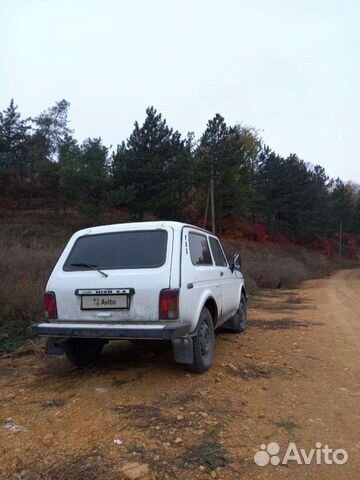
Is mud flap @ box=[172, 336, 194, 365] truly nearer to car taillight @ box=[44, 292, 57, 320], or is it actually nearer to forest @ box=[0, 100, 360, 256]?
car taillight @ box=[44, 292, 57, 320]

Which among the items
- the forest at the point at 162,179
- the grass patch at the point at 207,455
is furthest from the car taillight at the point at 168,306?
the forest at the point at 162,179

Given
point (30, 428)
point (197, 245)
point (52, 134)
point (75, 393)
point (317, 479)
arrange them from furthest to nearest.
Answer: point (52, 134)
point (197, 245)
point (75, 393)
point (30, 428)
point (317, 479)

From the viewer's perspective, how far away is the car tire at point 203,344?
4855 millimetres

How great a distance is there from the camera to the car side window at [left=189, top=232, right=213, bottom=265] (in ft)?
17.7

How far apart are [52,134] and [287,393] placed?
173 ft

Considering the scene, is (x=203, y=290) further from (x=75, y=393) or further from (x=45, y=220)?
(x=45, y=220)

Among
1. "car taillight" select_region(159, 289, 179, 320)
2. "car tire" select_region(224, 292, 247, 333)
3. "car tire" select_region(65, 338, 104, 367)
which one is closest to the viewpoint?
"car taillight" select_region(159, 289, 179, 320)

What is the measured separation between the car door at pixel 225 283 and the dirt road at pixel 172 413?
0.67 metres

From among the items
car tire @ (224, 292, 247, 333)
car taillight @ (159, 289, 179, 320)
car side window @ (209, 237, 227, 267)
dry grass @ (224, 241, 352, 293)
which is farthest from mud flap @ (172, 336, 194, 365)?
dry grass @ (224, 241, 352, 293)

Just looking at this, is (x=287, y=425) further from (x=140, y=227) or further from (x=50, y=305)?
(x=50, y=305)

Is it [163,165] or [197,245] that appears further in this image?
[163,165]

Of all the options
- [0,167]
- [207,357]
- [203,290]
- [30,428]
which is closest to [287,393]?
[207,357]

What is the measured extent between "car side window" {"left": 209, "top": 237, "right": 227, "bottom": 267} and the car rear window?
1622 mm

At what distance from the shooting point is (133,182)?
31.0 metres
